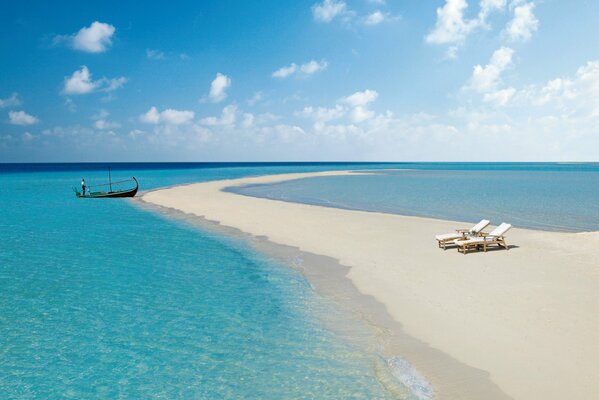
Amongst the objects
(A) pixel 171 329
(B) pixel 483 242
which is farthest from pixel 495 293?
Answer: (A) pixel 171 329

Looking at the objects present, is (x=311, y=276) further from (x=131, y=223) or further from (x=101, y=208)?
(x=101, y=208)

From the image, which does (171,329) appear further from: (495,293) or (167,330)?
(495,293)

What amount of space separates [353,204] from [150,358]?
30.0 meters

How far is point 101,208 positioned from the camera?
1435 inches

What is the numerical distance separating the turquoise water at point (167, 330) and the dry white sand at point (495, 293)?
234cm

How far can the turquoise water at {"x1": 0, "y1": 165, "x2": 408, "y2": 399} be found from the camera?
25.4 ft

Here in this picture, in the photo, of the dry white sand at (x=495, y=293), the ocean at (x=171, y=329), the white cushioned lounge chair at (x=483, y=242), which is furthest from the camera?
the white cushioned lounge chair at (x=483, y=242)

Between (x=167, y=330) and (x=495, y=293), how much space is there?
9.23 metres

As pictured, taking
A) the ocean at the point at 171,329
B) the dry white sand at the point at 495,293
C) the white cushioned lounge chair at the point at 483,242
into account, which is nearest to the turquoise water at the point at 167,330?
the ocean at the point at 171,329

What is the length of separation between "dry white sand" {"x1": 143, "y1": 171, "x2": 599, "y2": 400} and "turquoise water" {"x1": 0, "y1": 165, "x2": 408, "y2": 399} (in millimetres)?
2343

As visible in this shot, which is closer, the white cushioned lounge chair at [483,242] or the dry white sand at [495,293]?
the dry white sand at [495,293]

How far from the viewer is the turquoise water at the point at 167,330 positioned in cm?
775

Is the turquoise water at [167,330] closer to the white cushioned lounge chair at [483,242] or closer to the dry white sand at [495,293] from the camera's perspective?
the dry white sand at [495,293]

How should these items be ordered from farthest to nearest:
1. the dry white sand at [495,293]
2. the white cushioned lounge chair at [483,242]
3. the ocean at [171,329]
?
1. the white cushioned lounge chair at [483,242]
2. the dry white sand at [495,293]
3. the ocean at [171,329]
